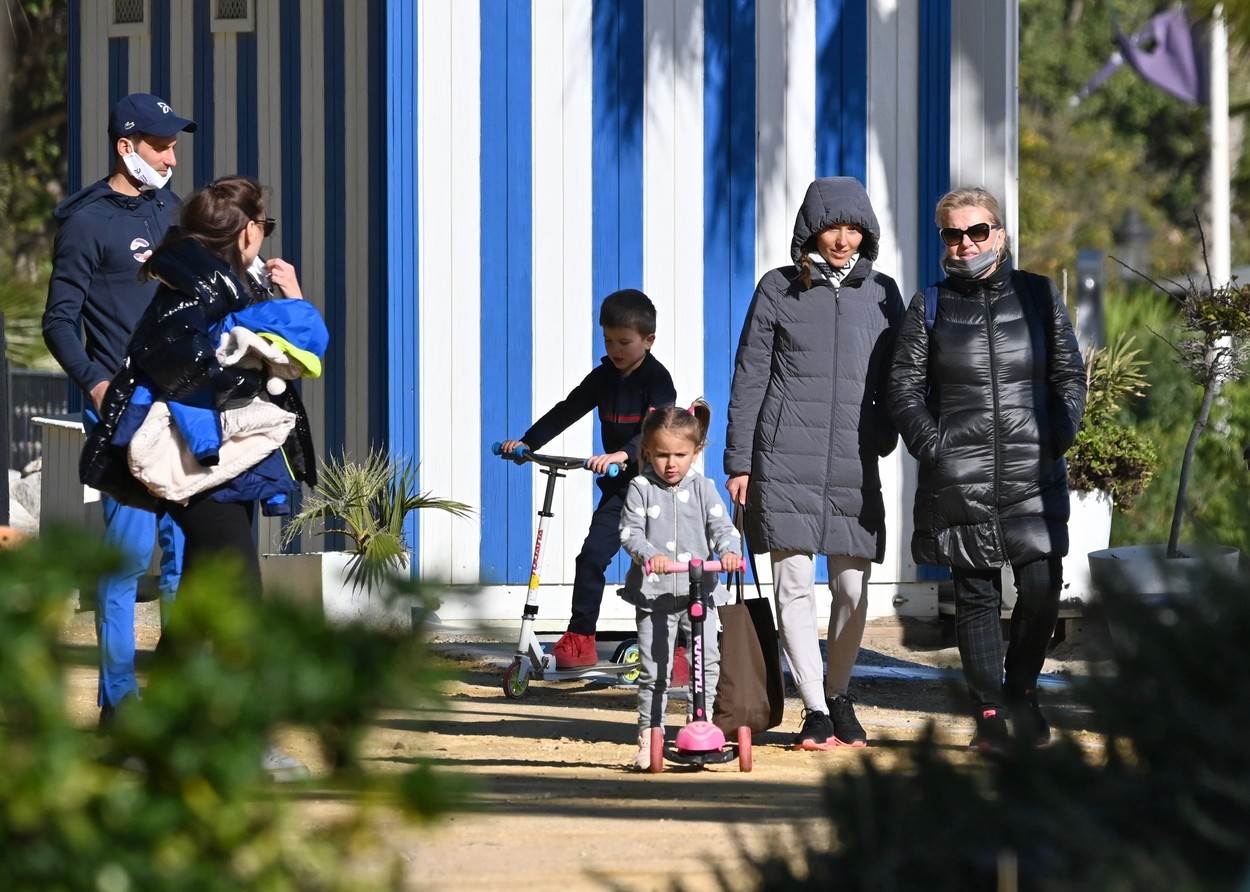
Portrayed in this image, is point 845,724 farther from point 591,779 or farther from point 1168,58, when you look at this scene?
point 1168,58

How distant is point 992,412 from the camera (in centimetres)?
646

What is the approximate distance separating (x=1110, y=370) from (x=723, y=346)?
6.37 ft

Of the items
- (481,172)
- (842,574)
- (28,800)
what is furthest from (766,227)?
(28,800)

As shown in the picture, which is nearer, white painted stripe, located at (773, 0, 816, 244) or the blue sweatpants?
the blue sweatpants

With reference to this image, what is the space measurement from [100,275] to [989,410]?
2794 mm

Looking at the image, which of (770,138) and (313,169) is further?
(313,169)

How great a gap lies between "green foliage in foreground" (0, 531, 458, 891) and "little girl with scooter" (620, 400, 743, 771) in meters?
4.00

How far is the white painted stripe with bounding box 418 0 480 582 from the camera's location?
9.85 metres

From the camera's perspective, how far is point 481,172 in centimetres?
992

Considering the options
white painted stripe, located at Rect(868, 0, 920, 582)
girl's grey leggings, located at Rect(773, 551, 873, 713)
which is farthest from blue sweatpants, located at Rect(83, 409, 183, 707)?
white painted stripe, located at Rect(868, 0, 920, 582)

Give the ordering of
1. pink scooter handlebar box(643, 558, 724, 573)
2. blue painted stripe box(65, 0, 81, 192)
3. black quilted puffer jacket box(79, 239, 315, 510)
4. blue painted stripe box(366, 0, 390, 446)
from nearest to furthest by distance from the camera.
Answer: black quilted puffer jacket box(79, 239, 315, 510)
pink scooter handlebar box(643, 558, 724, 573)
blue painted stripe box(366, 0, 390, 446)
blue painted stripe box(65, 0, 81, 192)

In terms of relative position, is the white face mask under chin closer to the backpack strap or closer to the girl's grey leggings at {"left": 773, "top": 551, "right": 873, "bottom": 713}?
the girl's grey leggings at {"left": 773, "top": 551, "right": 873, "bottom": 713}

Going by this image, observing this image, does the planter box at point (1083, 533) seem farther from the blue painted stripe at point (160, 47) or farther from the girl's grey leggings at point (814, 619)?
the blue painted stripe at point (160, 47)

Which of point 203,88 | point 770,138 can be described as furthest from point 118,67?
point 770,138
